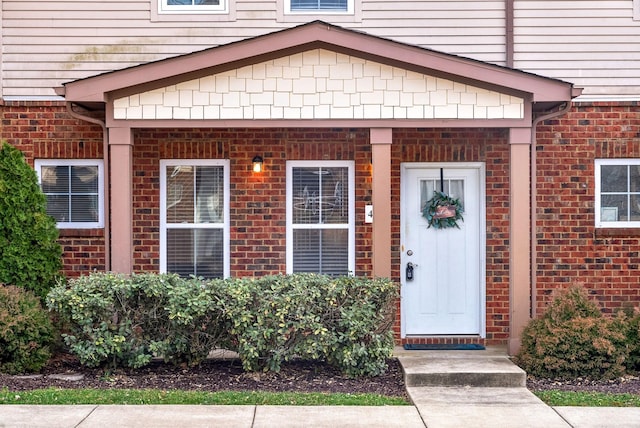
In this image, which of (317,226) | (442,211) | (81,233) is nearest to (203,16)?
(317,226)

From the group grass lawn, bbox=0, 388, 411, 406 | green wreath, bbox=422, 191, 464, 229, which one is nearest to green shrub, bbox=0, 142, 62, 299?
grass lawn, bbox=0, 388, 411, 406

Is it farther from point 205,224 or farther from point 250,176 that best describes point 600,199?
point 205,224

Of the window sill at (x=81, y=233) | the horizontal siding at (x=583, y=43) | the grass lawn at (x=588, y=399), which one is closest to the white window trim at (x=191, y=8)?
the window sill at (x=81, y=233)

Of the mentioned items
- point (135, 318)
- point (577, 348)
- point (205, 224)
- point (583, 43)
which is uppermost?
point (583, 43)

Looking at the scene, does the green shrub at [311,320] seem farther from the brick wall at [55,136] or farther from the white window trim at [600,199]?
the white window trim at [600,199]

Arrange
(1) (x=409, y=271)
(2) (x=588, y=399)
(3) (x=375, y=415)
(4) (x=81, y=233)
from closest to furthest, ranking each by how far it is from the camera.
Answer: (3) (x=375, y=415)
(2) (x=588, y=399)
(4) (x=81, y=233)
(1) (x=409, y=271)

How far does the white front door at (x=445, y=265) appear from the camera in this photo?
32.3 feet

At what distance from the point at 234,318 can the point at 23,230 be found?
2.73 metres

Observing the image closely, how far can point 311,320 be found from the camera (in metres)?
7.83

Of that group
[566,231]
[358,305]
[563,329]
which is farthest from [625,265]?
[358,305]

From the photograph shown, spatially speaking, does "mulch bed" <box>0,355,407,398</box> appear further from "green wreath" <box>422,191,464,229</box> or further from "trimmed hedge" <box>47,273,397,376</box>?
"green wreath" <box>422,191,464,229</box>

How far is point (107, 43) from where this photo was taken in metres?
9.66

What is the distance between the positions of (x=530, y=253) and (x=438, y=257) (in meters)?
1.12

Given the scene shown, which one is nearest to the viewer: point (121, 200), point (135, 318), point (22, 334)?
point (22, 334)
